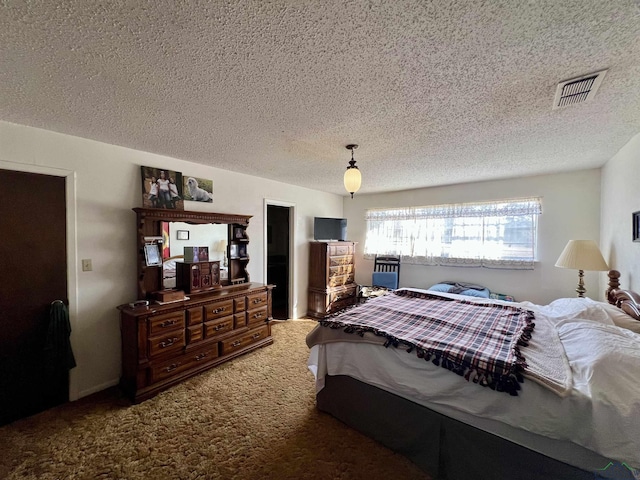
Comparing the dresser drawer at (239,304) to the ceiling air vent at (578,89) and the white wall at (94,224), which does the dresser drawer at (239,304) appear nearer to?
the white wall at (94,224)

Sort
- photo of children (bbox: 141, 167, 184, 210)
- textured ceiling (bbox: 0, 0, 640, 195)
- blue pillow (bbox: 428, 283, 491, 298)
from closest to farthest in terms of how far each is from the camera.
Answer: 1. textured ceiling (bbox: 0, 0, 640, 195)
2. photo of children (bbox: 141, 167, 184, 210)
3. blue pillow (bbox: 428, 283, 491, 298)

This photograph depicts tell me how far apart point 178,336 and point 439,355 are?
237 centimetres

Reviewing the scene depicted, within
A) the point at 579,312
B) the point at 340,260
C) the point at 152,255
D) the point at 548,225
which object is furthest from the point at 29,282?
the point at 548,225

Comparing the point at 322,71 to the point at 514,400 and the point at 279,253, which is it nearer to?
the point at 514,400

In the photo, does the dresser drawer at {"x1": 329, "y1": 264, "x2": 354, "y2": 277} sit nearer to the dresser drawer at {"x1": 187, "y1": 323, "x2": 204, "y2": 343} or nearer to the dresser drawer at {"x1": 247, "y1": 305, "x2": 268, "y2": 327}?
the dresser drawer at {"x1": 247, "y1": 305, "x2": 268, "y2": 327}

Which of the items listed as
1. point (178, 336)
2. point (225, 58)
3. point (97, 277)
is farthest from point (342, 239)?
point (225, 58)

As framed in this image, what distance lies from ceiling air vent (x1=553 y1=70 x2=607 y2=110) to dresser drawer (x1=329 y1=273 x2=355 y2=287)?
144 inches

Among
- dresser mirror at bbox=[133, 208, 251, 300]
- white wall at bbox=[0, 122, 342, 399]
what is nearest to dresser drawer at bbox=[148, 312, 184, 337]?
dresser mirror at bbox=[133, 208, 251, 300]

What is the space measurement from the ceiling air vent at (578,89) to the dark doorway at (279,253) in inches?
145

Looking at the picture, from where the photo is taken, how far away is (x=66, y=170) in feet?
7.44

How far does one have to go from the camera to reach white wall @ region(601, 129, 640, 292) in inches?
86.6

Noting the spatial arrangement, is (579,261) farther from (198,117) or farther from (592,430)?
(198,117)

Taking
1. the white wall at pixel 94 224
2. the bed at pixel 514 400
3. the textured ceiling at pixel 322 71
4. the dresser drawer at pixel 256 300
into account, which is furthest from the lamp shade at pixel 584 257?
the white wall at pixel 94 224

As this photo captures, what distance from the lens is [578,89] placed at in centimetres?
151
